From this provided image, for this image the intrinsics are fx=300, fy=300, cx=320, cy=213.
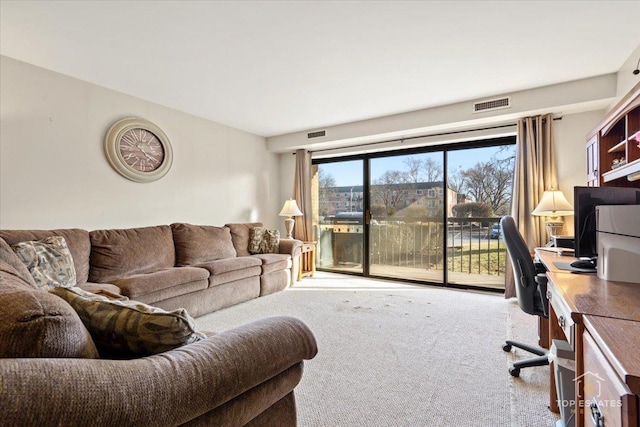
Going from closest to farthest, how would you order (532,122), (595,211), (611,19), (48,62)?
(595,211) < (611,19) < (48,62) < (532,122)

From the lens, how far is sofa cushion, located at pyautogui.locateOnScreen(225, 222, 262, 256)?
13.8 ft

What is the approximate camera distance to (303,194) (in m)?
5.20

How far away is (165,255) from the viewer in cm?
326

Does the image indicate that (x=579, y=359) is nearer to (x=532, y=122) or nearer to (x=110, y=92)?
(x=532, y=122)

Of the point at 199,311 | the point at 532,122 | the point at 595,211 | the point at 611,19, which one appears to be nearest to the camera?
the point at 595,211

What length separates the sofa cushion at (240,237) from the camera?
421cm

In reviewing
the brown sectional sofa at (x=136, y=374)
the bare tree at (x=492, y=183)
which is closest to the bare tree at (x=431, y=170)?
the bare tree at (x=492, y=183)

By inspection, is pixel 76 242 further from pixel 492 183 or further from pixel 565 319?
pixel 492 183

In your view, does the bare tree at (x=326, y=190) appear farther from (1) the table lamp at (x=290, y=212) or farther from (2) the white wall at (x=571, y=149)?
(2) the white wall at (x=571, y=149)

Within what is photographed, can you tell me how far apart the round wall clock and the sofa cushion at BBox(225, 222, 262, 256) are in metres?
1.16

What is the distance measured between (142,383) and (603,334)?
1224 mm

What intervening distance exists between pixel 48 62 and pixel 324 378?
349 cm

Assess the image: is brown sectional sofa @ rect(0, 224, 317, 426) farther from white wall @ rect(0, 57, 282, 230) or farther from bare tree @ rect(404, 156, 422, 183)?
bare tree @ rect(404, 156, 422, 183)

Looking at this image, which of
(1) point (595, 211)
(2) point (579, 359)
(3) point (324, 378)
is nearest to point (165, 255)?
(3) point (324, 378)
